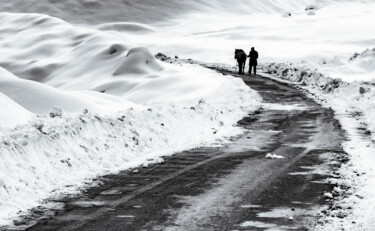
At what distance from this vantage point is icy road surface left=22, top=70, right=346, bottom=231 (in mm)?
6980

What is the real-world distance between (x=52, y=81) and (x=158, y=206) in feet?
102

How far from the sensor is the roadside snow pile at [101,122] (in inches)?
349

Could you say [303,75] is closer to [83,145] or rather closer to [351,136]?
[351,136]

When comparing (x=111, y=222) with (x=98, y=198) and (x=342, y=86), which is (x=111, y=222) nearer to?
(x=98, y=198)

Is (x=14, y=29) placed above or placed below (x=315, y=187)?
above

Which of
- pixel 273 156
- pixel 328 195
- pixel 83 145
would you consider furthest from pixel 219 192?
pixel 273 156

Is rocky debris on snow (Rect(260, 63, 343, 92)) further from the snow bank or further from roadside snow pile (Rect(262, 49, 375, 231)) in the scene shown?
the snow bank

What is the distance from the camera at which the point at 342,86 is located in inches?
1021

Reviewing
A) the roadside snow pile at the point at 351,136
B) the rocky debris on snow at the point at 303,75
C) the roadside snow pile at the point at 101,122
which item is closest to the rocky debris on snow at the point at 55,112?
the roadside snow pile at the point at 101,122

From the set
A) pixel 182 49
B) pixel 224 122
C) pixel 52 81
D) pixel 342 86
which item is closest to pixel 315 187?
pixel 224 122

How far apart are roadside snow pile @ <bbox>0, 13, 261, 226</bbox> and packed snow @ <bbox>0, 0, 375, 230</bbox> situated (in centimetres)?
3

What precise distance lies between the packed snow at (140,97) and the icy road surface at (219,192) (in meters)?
0.44

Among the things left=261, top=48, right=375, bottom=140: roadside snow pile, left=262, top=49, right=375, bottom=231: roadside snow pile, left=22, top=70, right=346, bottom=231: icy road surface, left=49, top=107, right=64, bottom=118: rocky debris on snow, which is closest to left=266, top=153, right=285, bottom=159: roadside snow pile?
left=22, top=70, right=346, bottom=231: icy road surface

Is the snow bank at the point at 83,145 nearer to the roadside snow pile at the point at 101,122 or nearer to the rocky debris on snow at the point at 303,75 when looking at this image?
the roadside snow pile at the point at 101,122
